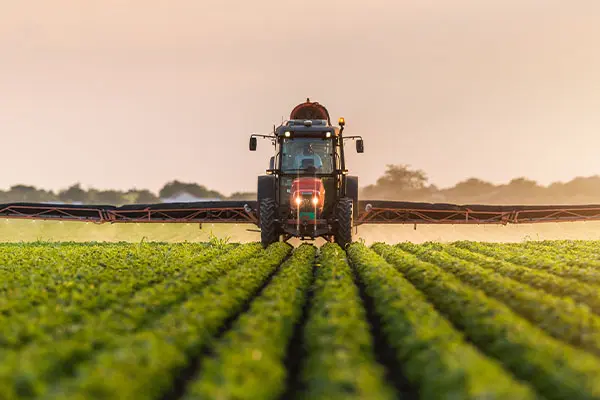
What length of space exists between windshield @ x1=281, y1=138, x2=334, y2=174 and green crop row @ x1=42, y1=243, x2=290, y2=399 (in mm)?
9612

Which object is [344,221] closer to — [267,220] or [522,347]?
[267,220]

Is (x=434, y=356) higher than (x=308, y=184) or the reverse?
the reverse

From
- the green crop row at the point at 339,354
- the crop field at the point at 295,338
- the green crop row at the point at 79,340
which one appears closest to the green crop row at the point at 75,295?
the crop field at the point at 295,338

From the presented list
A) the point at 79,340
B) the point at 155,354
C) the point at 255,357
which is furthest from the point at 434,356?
the point at 79,340

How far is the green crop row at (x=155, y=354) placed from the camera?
470cm

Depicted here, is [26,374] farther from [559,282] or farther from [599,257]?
[599,257]

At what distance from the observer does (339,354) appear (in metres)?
5.59

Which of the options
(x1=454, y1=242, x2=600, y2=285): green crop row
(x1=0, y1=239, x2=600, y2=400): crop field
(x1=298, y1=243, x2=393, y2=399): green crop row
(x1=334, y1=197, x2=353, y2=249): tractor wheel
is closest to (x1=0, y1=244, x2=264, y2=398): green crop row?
(x1=0, y1=239, x2=600, y2=400): crop field

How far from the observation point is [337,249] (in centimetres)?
1741

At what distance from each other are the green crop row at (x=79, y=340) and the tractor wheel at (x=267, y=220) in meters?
8.62

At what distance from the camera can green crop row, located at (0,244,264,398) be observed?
498 cm

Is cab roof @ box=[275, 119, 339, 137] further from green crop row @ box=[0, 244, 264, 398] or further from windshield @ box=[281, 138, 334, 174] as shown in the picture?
green crop row @ box=[0, 244, 264, 398]

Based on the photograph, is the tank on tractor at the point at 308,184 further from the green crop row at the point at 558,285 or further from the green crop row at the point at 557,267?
the green crop row at the point at 558,285

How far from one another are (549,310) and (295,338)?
11.1 feet
